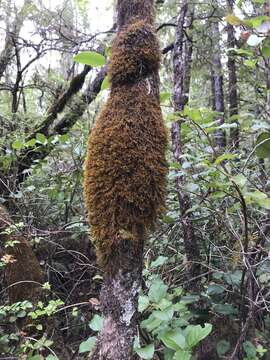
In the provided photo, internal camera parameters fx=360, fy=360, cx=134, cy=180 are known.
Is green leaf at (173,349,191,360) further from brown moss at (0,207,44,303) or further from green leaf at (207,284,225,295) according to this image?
brown moss at (0,207,44,303)

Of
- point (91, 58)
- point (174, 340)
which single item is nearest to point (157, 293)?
point (174, 340)

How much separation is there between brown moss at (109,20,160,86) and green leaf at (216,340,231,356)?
60.3 inches

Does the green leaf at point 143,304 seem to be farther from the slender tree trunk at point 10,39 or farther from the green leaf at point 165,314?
the slender tree trunk at point 10,39

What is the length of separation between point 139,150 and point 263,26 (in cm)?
71

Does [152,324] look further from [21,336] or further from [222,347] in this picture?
[21,336]

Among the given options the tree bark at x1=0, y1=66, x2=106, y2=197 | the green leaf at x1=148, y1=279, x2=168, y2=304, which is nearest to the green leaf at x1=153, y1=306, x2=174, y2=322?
the green leaf at x1=148, y1=279, x2=168, y2=304

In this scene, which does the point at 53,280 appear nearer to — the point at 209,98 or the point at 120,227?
the point at 120,227

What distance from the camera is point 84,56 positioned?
5.91 feet

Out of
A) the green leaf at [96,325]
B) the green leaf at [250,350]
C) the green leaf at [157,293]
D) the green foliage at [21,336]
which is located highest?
A: the green leaf at [157,293]

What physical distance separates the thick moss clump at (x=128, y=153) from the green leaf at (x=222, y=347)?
90 centimetres

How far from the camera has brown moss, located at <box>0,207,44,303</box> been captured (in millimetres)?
2812

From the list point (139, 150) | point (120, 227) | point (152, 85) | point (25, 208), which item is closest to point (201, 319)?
point (120, 227)

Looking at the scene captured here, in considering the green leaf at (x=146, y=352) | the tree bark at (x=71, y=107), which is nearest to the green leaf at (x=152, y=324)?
the green leaf at (x=146, y=352)

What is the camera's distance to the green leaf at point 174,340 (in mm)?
1509
